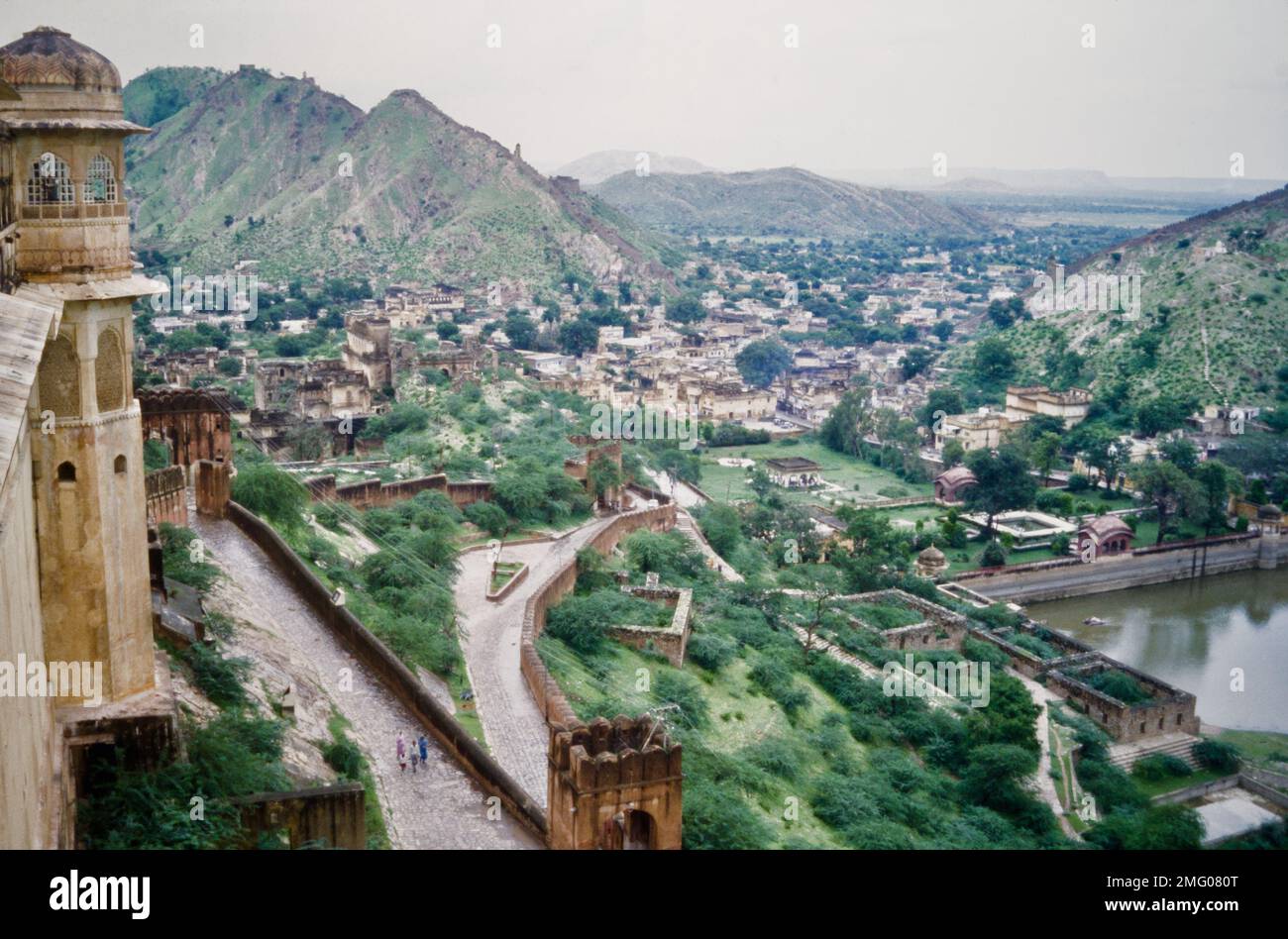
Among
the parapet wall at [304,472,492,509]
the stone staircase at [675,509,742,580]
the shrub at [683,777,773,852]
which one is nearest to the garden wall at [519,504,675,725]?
the stone staircase at [675,509,742,580]

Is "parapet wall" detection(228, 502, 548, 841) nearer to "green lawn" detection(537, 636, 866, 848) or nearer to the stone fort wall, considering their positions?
"green lawn" detection(537, 636, 866, 848)

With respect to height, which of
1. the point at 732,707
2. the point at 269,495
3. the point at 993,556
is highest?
the point at 269,495

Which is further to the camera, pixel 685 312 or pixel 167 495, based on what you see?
pixel 685 312

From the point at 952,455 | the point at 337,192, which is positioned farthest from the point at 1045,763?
the point at 337,192

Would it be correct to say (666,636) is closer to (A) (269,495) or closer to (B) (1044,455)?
(A) (269,495)

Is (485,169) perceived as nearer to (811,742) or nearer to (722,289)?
(722,289)

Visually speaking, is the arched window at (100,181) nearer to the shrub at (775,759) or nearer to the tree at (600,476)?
the shrub at (775,759)
